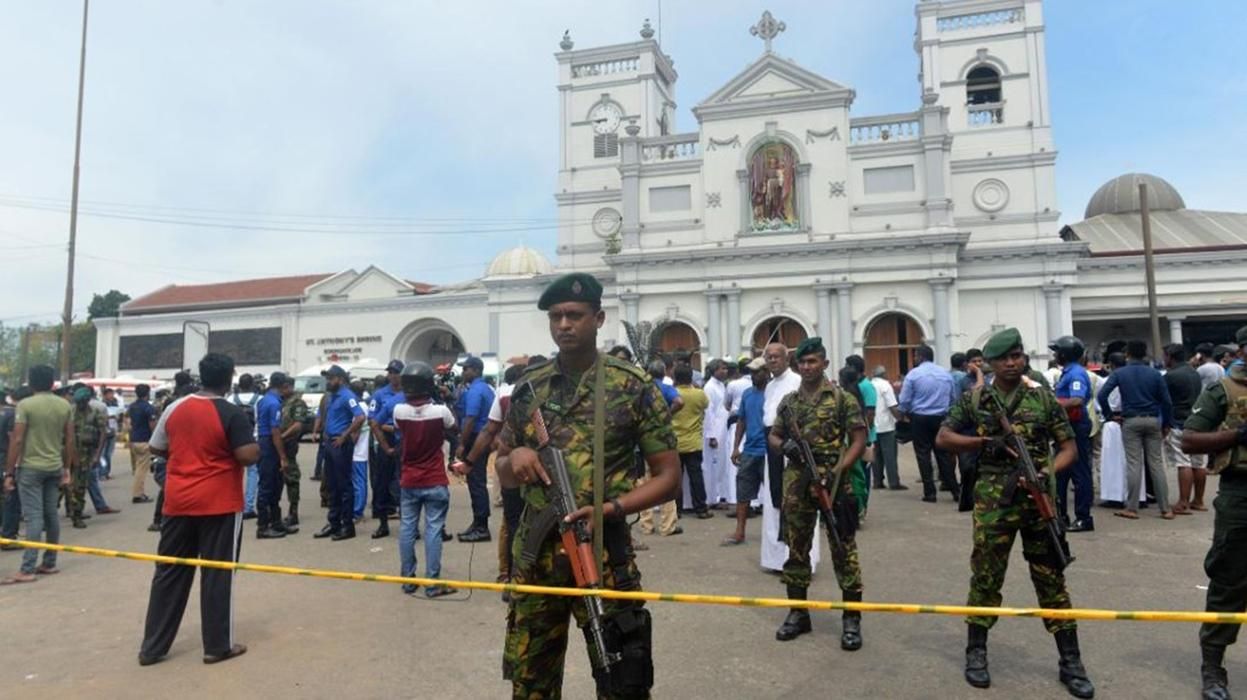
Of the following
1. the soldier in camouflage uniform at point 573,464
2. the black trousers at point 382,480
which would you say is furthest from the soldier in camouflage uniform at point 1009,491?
the black trousers at point 382,480

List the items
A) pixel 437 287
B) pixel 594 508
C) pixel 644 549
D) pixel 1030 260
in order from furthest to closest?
pixel 437 287 → pixel 1030 260 → pixel 644 549 → pixel 594 508

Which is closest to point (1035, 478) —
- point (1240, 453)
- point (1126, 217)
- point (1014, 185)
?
point (1240, 453)

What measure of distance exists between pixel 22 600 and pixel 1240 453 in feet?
27.0

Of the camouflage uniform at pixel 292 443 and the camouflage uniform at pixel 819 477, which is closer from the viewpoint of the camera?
the camouflage uniform at pixel 819 477

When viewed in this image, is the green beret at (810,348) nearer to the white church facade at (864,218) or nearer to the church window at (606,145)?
the white church facade at (864,218)

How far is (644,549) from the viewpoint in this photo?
6.92 meters

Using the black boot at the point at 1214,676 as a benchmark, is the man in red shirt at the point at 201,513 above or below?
above

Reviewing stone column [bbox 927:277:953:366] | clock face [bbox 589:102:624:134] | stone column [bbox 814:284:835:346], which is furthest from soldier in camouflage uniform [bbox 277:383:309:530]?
clock face [bbox 589:102:624:134]

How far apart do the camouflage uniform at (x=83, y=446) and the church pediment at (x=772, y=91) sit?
22618 mm

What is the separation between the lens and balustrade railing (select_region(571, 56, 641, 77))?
3058cm

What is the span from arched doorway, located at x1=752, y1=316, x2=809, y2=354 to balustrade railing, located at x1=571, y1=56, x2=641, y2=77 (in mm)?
12732

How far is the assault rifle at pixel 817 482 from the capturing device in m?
4.37

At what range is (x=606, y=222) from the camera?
30203mm

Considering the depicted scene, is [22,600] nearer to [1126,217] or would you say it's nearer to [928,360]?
[928,360]
